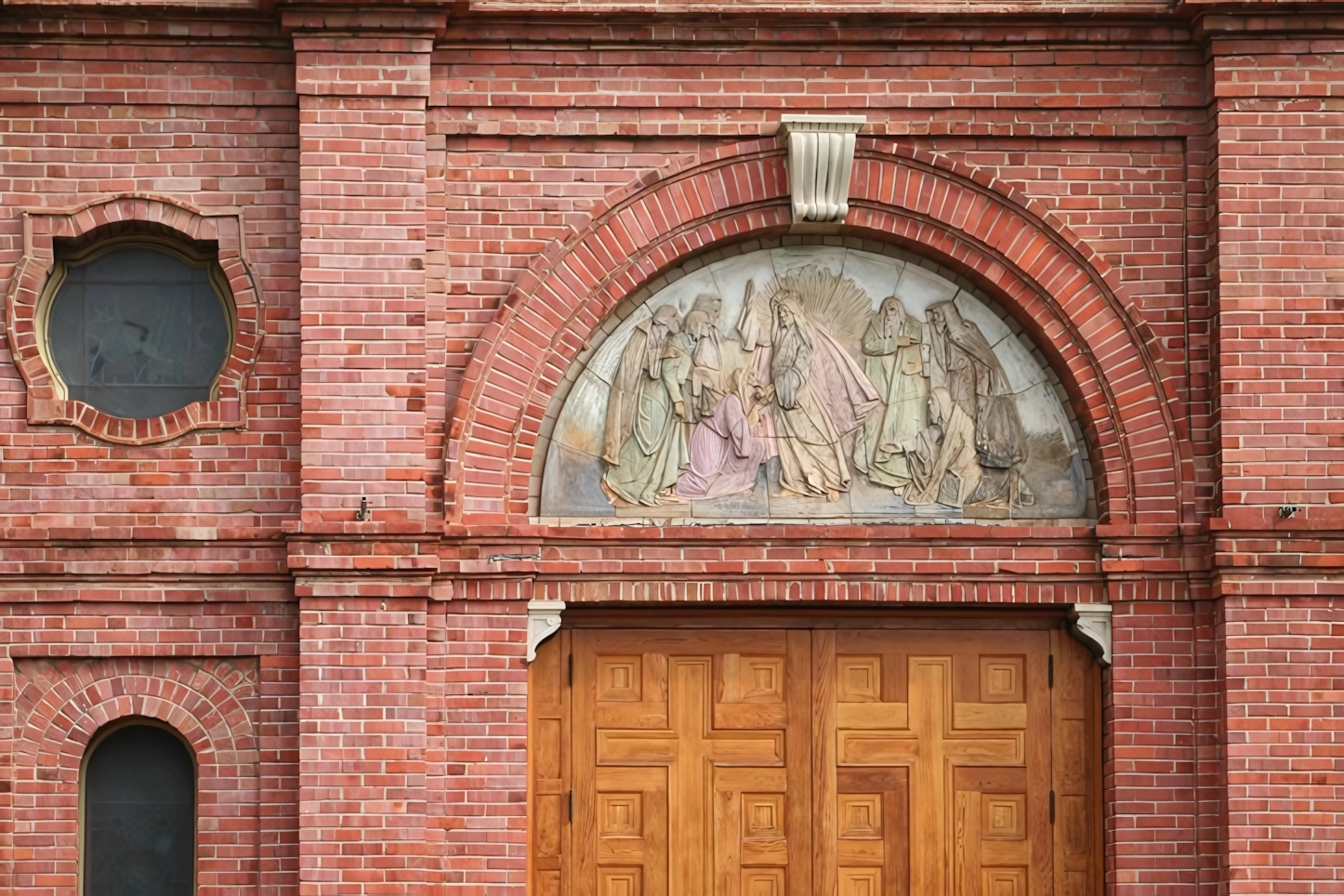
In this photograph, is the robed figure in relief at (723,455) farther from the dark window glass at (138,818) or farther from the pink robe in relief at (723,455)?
the dark window glass at (138,818)

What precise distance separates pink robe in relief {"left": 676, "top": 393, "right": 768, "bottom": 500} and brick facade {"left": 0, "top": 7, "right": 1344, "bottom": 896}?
33 centimetres

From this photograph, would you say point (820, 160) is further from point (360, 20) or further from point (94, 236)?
point (94, 236)

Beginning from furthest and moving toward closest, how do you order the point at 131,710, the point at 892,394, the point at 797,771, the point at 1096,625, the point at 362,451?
1. the point at 892,394
2. the point at 797,771
3. the point at 1096,625
4. the point at 131,710
5. the point at 362,451

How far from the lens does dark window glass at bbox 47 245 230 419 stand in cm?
966

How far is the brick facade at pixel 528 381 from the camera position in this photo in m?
9.23

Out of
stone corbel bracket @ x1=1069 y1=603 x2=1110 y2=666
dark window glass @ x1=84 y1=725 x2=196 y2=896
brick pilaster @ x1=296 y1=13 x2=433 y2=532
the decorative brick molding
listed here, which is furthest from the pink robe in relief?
dark window glass @ x1=84 y1=725 x2=196 y2=896

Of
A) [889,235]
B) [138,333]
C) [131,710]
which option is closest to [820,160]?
[889,235]

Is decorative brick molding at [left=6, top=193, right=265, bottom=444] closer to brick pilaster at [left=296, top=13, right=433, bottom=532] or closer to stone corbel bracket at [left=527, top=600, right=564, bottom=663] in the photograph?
brick pilaster at [left=296, top=13, right=433, bottom=532]

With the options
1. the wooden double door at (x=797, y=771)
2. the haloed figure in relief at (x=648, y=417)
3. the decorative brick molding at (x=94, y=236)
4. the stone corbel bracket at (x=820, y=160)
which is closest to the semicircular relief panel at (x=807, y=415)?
the haloed figure in relief at (x=648, y=417)

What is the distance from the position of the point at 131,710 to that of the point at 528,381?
8.87 feet

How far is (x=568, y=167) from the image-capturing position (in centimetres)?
962

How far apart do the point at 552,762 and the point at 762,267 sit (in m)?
2.94

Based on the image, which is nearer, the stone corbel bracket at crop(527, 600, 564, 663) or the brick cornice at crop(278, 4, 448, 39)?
the brick cornice at crop(278, 4, 448, 39)

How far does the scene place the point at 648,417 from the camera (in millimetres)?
9734
